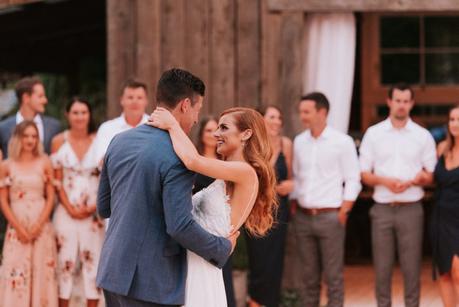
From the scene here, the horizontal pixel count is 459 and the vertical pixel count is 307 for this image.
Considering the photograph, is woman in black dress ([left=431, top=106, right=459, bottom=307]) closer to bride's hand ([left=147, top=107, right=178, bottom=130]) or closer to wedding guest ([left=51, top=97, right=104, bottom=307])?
wedding guest ([left=51, top=97, right=104, bottom=307])

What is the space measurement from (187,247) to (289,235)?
471 centimetres

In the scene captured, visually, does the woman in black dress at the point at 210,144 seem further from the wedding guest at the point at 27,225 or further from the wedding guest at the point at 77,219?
the wedding guest at the point at 27,225

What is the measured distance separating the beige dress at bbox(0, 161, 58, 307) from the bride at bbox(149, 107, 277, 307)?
323 cm

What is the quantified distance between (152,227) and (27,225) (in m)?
3.62

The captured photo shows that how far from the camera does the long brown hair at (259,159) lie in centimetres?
477

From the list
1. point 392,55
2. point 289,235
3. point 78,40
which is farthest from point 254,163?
point 78,40

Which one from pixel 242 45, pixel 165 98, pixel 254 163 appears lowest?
pixel 254 163

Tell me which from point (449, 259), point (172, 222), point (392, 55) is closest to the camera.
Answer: point (172, 222)

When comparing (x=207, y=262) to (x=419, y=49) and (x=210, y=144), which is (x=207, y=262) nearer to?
(x=210, y=144)

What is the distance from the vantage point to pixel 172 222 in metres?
4.27

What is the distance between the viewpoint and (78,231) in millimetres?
7887

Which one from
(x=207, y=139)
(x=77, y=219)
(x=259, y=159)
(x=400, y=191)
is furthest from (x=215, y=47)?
(x=259, y=159)

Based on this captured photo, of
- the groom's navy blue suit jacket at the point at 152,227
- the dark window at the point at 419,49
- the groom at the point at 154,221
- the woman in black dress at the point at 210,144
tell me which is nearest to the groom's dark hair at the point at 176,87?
the groom at the point at 154,221

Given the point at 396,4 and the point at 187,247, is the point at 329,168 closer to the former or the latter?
the point at 396,4
